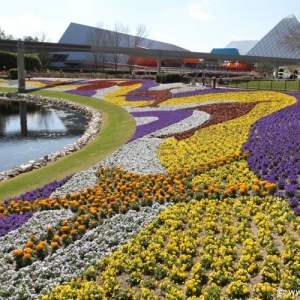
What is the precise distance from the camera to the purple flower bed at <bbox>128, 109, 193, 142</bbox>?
18.7 m

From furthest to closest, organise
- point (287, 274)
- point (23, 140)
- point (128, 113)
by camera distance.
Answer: point (128, 113)
point (23, 140)
point (287, 274)

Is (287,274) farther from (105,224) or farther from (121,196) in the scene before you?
(121,196)

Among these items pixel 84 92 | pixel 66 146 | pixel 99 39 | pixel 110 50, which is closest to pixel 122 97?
pixel 84 92

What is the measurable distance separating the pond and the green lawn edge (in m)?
1.99

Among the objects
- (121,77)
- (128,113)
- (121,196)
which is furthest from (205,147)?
(121,77)

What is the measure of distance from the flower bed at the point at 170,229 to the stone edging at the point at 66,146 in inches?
116

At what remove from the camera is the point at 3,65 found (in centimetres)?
6556

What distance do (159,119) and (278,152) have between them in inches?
421

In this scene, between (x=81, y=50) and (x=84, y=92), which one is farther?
(x=81, y=50)

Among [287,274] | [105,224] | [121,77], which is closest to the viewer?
[287,274]

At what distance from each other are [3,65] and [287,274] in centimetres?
6704

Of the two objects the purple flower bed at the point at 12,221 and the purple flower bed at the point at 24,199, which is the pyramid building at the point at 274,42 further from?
the purple flower bed at the point at 12,221

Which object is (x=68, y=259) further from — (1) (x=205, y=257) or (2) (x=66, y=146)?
(2) (x=66, y=146)

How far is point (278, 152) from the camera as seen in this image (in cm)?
1201
